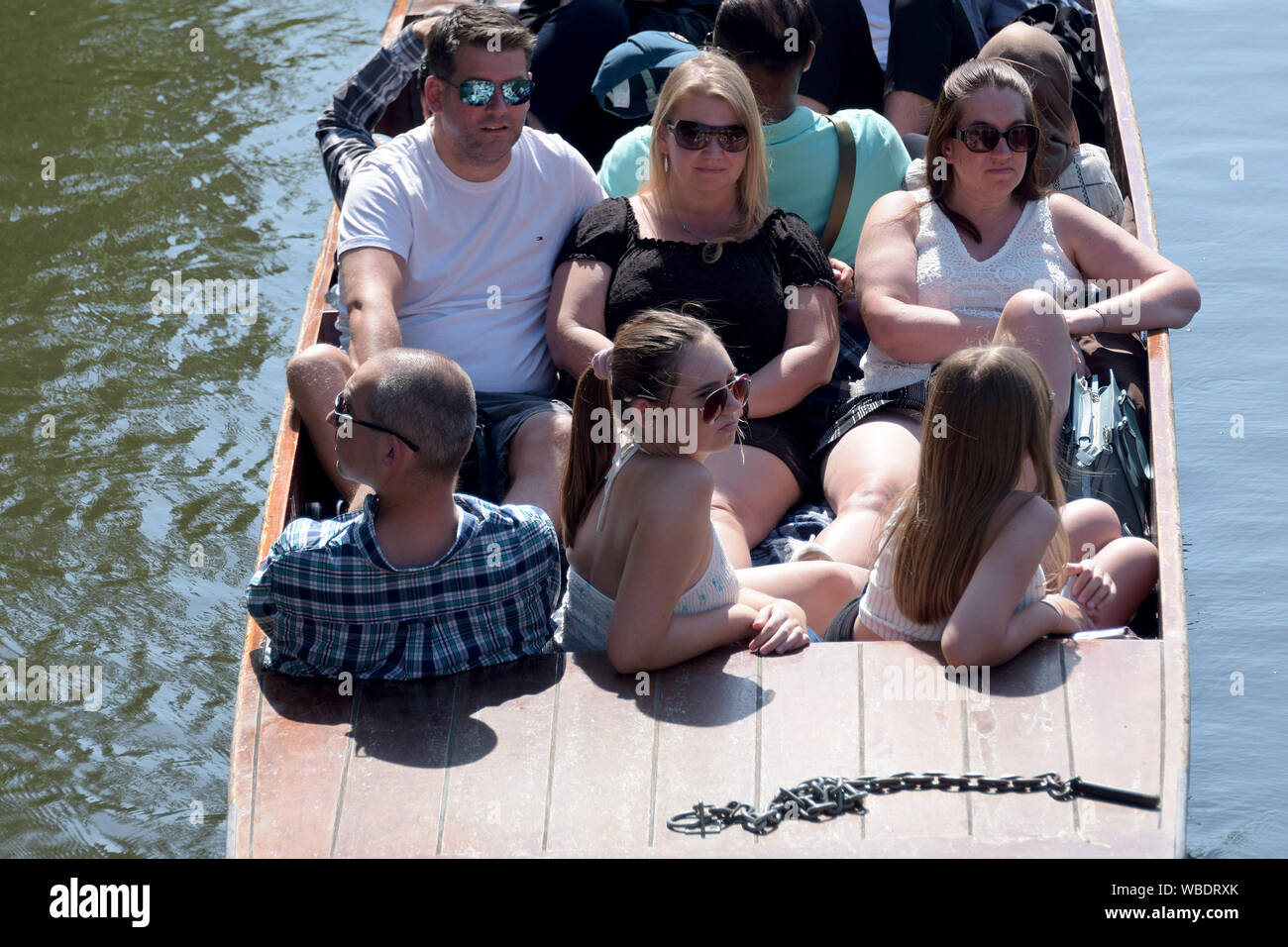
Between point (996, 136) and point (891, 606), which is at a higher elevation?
point (996, 136)

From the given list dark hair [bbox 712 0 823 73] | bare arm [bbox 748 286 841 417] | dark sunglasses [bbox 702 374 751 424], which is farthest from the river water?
dark hair [bbox 712 0 823 73]

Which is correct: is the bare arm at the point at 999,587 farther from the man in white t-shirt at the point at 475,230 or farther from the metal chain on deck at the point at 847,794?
the man in white t-shirt at the point at 475,230

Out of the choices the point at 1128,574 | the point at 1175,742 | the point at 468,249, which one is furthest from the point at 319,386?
the point at 1175,742

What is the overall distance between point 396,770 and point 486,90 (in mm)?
1556

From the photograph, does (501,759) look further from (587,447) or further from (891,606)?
(891,606)

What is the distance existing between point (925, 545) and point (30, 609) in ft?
8.57

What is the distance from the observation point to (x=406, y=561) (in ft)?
7.36

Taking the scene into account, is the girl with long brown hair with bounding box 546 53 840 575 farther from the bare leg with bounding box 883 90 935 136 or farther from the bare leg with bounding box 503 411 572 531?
the bare leg with bounding box 883 90 935 136

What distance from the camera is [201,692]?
3643mm

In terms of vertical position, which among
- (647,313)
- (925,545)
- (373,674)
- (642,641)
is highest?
(647,313)

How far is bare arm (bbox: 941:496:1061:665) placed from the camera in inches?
89.0

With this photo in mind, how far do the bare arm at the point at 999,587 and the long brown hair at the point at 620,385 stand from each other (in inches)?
22.0
